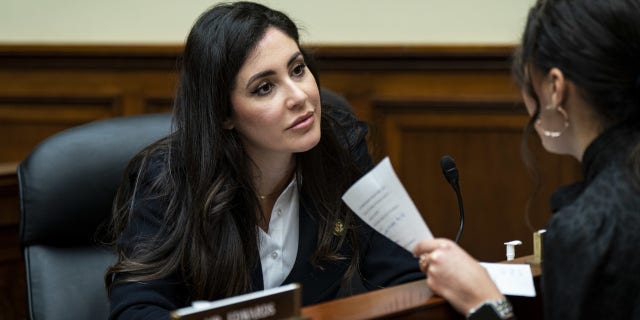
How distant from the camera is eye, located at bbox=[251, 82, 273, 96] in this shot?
68.9 inches

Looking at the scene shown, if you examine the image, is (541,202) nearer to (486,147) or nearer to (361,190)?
(486,147)

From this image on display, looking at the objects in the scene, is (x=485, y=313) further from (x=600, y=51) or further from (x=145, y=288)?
(x=145, y=288)

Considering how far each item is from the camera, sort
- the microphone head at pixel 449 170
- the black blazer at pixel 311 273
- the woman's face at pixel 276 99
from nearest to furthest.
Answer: the microphone head at pixel 449 170 < the black blazer at pixel 311 273 < the woman's face at pixel 276 99

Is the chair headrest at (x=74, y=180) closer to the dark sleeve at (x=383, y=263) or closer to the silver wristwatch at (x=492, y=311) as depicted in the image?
the dark sleeve at (x=383, y=263)

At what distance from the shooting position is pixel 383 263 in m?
1.82

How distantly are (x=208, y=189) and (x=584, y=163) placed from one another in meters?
0.73

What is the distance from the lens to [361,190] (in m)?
1.26

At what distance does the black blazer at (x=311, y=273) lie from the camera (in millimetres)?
1623

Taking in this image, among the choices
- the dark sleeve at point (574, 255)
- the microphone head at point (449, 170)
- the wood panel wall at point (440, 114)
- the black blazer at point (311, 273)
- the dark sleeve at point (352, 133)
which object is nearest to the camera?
the dark sleeve at point (574, 255)

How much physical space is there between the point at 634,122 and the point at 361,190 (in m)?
0.39

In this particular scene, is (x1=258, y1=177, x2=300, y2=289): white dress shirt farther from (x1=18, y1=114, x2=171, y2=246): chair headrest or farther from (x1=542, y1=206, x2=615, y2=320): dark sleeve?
(x1=542, y1=206, x2=615, y2=320): dark sleeve

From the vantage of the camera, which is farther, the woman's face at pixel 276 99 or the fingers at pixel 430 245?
the woman's face at pixel 276 99

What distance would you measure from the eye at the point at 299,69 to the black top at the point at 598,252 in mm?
696

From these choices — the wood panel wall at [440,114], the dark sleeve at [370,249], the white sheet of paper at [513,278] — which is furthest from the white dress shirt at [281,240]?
the wood panel wall at [440,114]
